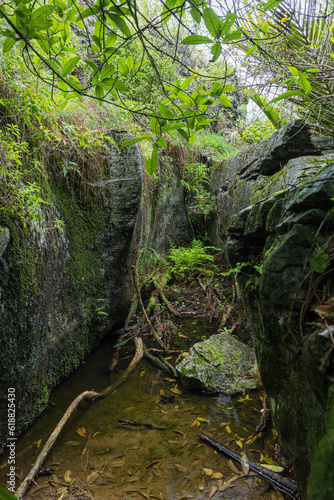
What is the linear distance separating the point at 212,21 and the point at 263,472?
2.79m

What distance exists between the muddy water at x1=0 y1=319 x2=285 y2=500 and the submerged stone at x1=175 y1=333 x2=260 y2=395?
11cm

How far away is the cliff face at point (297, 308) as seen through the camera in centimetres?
106

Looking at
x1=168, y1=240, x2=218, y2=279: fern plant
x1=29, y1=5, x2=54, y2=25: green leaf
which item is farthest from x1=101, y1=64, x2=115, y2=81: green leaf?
x1=168, y1=240, x2=218, y2=279: fern plant

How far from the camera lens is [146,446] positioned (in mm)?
2322

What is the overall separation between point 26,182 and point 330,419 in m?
2.94

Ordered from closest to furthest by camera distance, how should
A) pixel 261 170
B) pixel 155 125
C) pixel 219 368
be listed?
pixel 155 125
pixel 219 368
pixel 261 170

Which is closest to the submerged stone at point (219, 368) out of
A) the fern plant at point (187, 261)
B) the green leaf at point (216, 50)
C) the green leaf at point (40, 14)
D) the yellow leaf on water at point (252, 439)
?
the yellow leaf on water at point (252, 439)

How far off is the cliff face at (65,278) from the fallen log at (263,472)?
5.71ft

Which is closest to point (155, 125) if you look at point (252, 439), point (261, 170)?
point (252, 439)

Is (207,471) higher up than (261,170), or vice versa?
(261,170)

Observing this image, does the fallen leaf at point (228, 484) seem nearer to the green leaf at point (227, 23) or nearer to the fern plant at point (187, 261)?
the green leaf at point (227, 23)

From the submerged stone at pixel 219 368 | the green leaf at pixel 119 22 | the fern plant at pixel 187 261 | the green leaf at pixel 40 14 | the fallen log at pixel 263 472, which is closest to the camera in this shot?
the green leaf at pixel 40 14

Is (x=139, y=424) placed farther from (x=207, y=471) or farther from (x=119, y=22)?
(x=119, y=22)

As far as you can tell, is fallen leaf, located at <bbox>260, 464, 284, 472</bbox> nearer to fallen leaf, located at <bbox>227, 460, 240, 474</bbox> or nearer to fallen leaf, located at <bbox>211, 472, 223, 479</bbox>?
fallen leaf, located at <bbox>227, 460, 240, 474</bbox>
